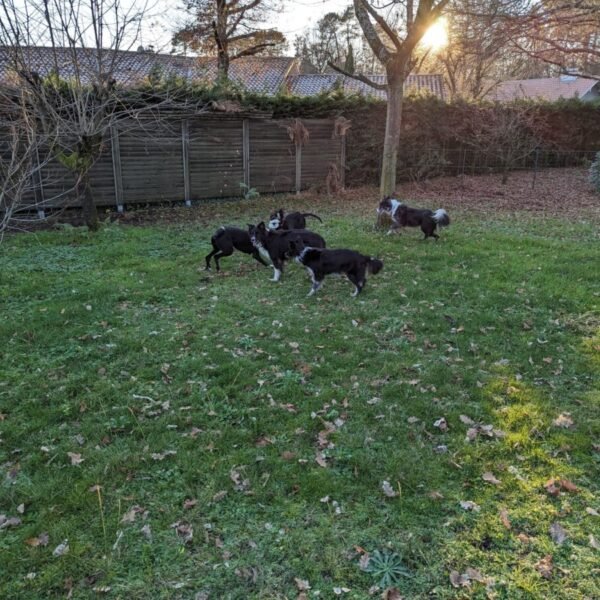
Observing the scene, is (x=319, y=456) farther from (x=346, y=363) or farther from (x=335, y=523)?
(x=346, y=363)

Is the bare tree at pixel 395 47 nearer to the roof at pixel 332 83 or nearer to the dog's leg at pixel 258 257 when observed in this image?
the dog's leg at pixel 258 257

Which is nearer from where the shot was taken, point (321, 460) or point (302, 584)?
point (302, 584)

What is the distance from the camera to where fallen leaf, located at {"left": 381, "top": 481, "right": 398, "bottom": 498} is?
3230 mm

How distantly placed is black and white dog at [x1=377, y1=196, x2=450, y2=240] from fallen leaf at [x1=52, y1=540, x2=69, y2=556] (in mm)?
8008

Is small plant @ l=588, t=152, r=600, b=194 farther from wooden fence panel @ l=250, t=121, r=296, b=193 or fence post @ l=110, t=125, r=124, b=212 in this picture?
fence post @ l=110, t=125, r=124, b=212

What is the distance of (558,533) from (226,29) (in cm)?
2384

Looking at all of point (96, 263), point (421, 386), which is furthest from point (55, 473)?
point (96, 263)

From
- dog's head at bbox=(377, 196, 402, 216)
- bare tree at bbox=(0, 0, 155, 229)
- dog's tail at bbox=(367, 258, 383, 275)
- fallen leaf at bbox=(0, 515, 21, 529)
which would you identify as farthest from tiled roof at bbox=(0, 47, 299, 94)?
fallen leaf at bbox=(0, 515, 21, 529)

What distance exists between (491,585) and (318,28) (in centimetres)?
4058

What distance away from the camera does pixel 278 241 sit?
23.8 ft

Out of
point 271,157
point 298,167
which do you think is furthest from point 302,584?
point 298,167

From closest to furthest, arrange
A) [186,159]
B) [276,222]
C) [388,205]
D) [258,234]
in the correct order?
[258,234] < [276,222] < [388,205] < [186,159]

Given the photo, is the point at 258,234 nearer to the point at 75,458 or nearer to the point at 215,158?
the point at 75,458

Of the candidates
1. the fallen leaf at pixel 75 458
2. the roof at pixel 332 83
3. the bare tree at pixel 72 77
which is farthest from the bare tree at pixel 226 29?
the fallen leaf at pixel 75 458
